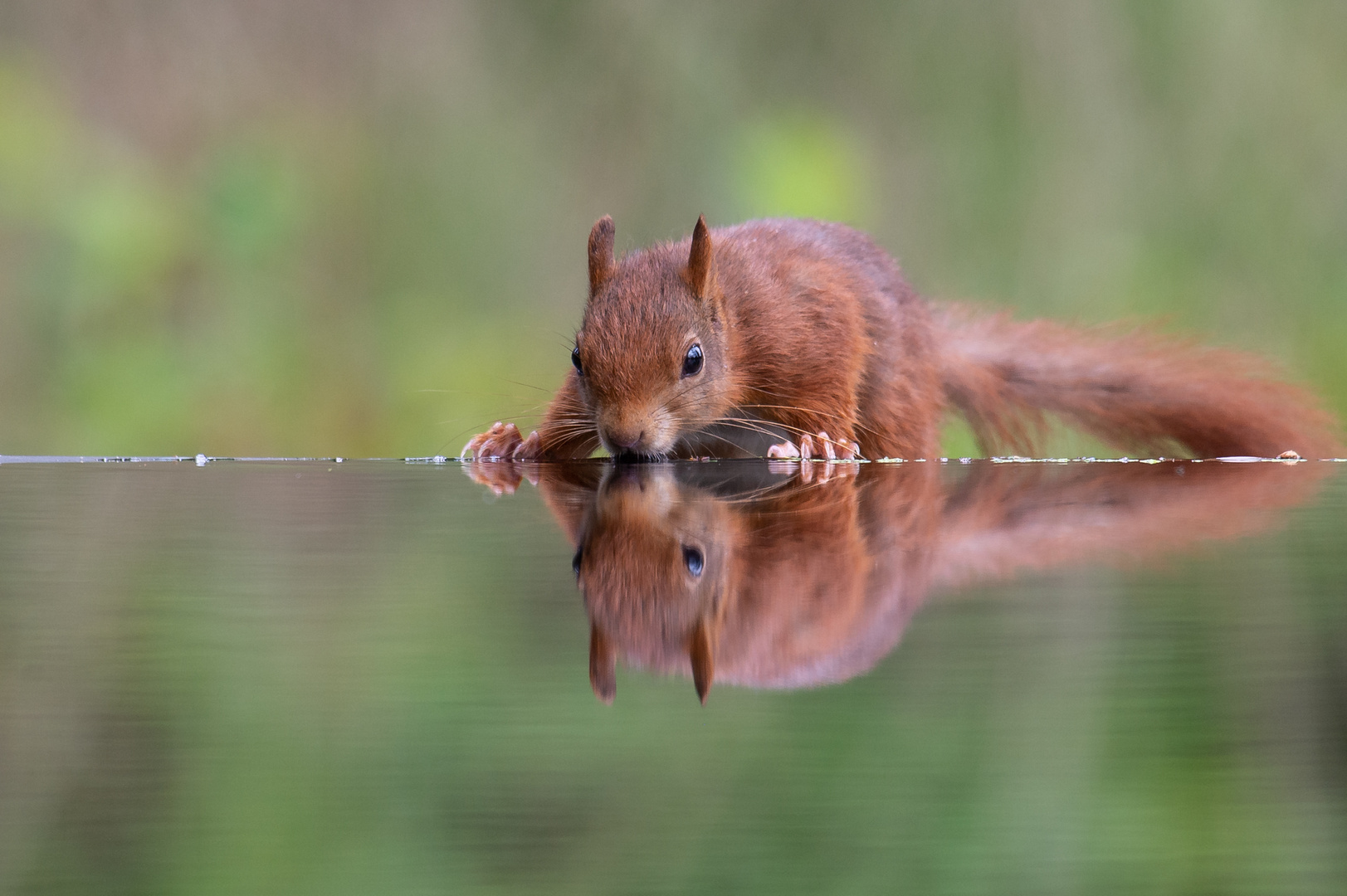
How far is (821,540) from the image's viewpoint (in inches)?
31.0

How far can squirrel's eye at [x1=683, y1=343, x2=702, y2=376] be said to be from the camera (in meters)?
1.94

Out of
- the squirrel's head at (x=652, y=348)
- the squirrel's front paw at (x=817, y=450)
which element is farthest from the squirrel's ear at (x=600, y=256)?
the squirrel's front paw at (x=817, y=450)

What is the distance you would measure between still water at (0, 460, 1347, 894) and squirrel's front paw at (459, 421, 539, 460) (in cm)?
130

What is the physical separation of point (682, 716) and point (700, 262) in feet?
5.41

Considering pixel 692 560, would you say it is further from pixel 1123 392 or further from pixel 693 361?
pixel 1123 392

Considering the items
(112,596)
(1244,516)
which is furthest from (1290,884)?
(1244,516)

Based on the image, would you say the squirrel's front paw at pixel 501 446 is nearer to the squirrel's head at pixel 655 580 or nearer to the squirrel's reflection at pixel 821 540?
the squirrel's reflection at pixel 821 540

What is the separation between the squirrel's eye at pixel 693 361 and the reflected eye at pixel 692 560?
1204 millimetres

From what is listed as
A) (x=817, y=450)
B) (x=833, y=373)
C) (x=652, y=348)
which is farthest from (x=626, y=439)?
(x=833, y=373)

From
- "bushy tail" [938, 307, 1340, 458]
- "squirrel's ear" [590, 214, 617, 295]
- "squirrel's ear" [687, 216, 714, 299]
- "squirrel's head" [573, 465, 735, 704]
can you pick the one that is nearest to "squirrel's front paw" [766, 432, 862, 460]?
"squirrel's ear" [687, 216, 714, 299]

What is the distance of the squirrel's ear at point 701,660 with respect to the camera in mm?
414

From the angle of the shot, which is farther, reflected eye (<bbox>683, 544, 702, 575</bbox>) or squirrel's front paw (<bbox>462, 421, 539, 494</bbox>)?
squirrel's front paw (<bbox>462, 421, 539, 494</bbox>)

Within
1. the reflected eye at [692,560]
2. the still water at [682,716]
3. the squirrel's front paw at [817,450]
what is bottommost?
the still water at [682,716]

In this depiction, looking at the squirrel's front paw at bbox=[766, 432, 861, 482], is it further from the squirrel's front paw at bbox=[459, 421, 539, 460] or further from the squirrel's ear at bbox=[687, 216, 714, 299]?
the squirrel's front paw at bbox=[459, 421, 539, 460]
